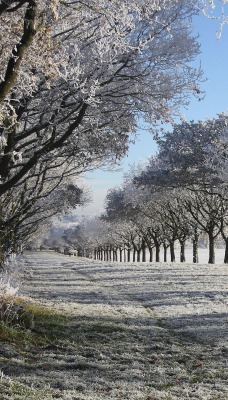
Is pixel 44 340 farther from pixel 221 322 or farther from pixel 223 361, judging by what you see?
pixel 221 322

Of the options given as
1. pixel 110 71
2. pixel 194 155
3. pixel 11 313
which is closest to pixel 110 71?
pixel 110 71

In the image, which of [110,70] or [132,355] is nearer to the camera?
[132,355]

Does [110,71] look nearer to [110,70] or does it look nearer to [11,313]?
[110,70]

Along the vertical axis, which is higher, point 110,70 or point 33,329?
point 110,70

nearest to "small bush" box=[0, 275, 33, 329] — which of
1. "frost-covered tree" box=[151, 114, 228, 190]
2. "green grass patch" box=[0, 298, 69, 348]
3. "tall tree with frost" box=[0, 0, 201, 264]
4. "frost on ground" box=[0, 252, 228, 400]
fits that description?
"green grass patch" box=[0, 298, 69, 348]

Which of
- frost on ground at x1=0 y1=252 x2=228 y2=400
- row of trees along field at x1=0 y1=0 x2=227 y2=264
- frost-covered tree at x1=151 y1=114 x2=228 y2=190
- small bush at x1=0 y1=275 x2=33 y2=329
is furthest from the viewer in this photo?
frost-covered tree at x1=151 y1=114 x2=228 y2=190

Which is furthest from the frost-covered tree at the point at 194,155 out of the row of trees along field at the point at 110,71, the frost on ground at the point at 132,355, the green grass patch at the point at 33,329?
the green grass patch at the point at 33,329

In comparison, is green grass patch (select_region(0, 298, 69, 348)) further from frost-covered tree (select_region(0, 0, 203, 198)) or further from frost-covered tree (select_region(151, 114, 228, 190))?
frost-covered tree (select_region(151, 114, 228, 190))

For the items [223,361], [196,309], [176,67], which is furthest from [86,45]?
[196,309]

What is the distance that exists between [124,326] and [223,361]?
401 centimetres

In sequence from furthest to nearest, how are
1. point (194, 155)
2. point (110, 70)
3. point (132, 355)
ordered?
point (194, 155)
point (110, 70)
point (132, 355)

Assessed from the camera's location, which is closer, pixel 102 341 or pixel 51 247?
pixel 102 341

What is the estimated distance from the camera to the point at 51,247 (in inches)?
7165

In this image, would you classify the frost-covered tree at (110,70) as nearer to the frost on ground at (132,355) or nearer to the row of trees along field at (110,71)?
the row of trees along field at (110,71)
